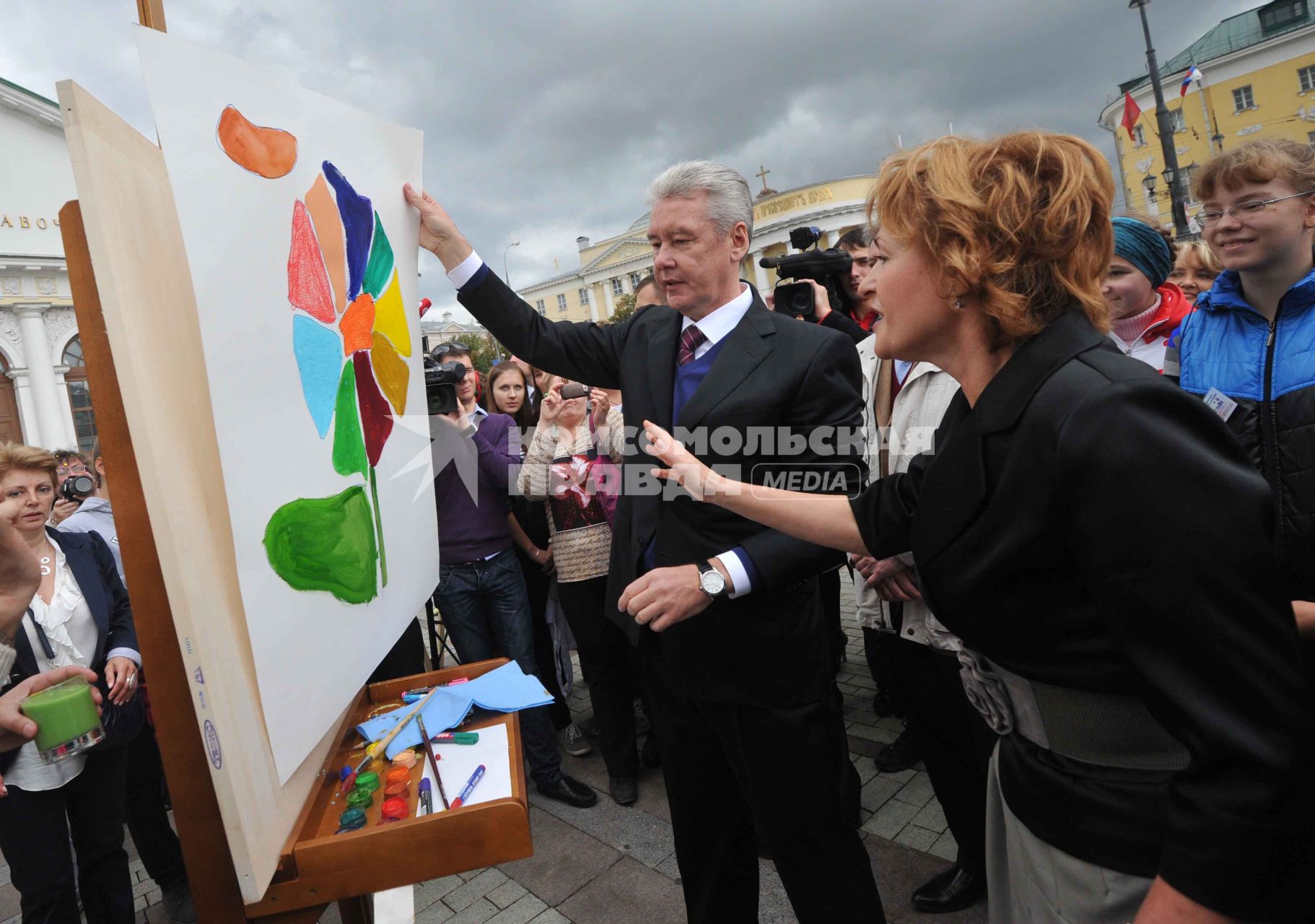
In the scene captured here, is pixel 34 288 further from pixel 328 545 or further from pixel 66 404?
pixel 328 545

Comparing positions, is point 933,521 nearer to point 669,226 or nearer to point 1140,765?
point 1140,765

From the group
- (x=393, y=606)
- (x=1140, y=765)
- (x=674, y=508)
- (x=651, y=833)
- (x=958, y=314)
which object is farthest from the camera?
(x=651, y=833)

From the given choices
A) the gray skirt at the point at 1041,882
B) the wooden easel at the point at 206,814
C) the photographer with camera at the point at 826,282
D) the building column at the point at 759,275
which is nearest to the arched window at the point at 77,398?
the photographer with camera at the point at 826,282

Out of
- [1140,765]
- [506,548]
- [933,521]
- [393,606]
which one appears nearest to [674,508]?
[393,606]

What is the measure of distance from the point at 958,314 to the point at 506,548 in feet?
8.31

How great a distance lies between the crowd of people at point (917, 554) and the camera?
2.46ft

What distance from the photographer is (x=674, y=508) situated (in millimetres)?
1830

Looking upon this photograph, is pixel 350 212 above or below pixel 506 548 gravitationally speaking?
above

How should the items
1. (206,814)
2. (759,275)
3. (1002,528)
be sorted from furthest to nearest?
(759,275), (206,814), (1002,528)

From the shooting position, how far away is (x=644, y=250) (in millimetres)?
58750

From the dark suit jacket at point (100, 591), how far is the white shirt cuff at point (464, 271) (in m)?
1.68

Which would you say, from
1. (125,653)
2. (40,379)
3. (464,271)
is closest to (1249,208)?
(464,271)

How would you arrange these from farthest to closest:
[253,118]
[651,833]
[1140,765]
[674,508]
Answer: [651,833] < [674,508] < [253,118] < [1140,765]

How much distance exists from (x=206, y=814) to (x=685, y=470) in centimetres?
95
